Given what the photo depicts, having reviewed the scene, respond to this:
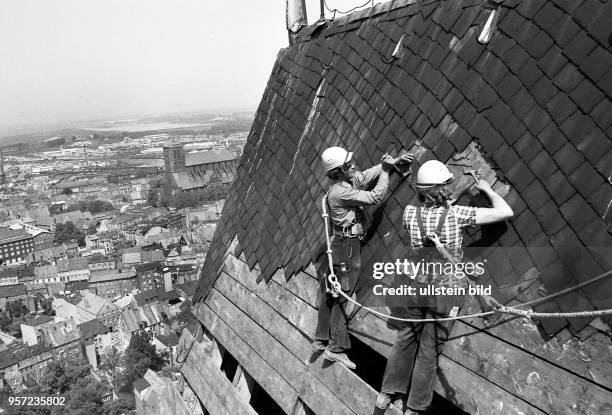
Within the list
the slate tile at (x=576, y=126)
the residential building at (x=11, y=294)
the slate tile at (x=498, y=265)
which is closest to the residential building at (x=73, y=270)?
the residential building at (x=11, y=294)

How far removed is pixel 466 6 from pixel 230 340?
5212 millimetres

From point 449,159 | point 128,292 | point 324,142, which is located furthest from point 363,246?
point 128,292

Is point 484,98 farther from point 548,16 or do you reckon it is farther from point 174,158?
point 174,158

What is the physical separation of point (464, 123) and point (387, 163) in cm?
85

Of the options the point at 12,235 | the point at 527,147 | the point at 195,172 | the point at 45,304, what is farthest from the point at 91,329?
the point at 195,172

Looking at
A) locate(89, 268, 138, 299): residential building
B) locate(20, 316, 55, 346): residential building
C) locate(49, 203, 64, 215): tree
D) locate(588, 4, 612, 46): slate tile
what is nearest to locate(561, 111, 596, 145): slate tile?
locate(588, 4, 612, 46): slate tile

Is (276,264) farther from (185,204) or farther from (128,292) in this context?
(185,204)

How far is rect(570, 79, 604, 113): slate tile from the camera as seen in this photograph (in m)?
3.90

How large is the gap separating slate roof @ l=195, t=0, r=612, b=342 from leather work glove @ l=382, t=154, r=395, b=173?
248 mm

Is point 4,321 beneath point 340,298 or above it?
beneath

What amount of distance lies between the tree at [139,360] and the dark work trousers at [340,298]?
58.7 meters

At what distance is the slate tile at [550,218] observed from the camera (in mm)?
3781

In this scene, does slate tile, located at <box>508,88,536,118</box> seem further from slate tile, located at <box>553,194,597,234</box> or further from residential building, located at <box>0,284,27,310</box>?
residential building, located at <box>0,284,27,310</box>

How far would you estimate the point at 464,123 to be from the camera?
4938 millimetres
